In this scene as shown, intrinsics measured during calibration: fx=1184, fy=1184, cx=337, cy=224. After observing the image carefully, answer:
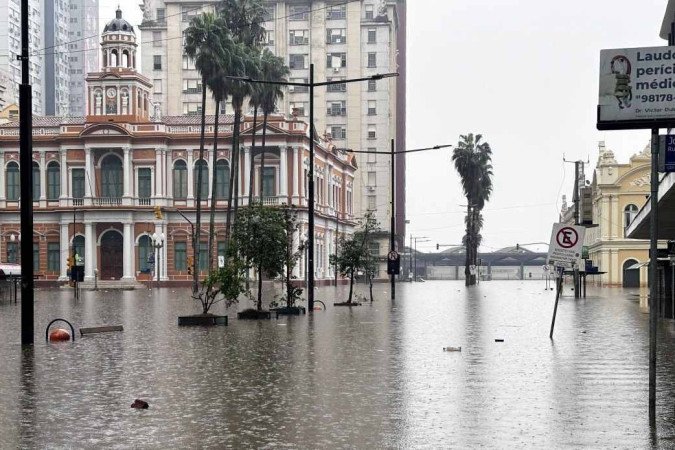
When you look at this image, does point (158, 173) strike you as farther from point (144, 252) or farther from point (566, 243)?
point (566, 243)

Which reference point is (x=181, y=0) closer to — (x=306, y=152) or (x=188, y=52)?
(x=306, y=152)

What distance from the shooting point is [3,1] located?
531 ft

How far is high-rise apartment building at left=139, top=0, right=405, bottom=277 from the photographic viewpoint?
461ft

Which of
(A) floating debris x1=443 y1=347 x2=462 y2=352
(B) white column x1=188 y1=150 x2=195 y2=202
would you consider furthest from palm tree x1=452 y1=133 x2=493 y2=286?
(A) floating debris x1=443 y1=347 x2=462 y2=352

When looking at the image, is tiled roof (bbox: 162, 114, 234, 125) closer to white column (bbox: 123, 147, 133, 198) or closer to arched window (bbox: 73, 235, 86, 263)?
white column (bbox: 123, 147, 133, 198)

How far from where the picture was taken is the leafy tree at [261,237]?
1459 inches

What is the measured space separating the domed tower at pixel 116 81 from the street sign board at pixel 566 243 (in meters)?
80.0

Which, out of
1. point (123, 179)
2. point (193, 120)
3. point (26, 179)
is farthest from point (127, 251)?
point (26, 179)

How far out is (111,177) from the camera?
3994 inches

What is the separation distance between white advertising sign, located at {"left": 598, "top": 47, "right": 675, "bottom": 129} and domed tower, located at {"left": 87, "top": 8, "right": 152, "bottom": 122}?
3639 inches

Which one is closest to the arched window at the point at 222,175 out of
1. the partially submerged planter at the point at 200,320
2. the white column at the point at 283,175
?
the white column at the point at 283,175

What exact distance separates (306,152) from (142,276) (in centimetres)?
1763

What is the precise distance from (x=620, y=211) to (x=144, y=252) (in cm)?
4128

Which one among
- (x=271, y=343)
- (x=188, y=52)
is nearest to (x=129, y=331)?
(x=271, y=343)
